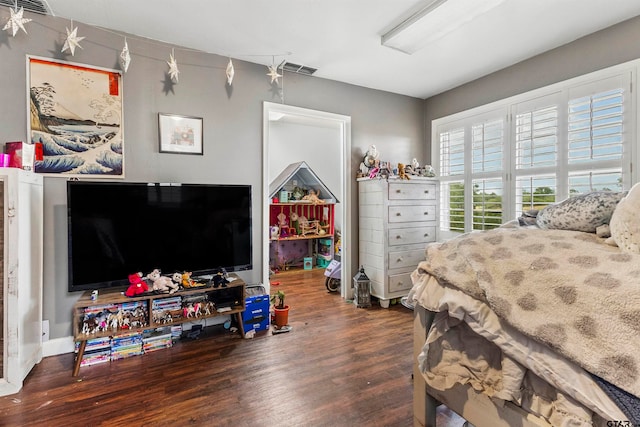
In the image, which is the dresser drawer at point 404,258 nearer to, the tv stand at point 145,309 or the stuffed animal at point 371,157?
the stuffed animal at point 371,157

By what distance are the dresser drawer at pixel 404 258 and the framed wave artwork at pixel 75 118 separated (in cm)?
270

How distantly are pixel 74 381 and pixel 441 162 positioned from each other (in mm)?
4125

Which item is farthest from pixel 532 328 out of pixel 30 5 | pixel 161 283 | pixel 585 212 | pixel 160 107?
pixel 30 5

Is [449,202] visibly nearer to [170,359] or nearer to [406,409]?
[406,409]

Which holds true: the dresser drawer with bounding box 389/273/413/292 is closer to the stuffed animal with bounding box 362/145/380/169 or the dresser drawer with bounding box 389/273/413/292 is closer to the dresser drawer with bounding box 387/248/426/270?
the dresser drawer with bounding box 387/248/426/270

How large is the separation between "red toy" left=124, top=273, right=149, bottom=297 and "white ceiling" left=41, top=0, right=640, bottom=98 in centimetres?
193

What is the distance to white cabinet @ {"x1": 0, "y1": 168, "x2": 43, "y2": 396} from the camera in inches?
73.2

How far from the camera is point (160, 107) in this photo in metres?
2.65

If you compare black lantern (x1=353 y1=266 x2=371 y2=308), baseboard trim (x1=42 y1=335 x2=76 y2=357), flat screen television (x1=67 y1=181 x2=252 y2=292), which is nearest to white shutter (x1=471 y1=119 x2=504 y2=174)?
black lantern (x1=353 y1=266 x2=371 y2=308)

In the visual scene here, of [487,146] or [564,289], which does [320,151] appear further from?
[564,289]

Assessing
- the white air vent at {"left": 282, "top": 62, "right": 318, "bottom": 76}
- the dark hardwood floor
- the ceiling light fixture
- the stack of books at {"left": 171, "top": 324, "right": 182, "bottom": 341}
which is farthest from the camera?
the white air vent at {"left": 282, "top": 62, "right": 318, "bottom": 76}

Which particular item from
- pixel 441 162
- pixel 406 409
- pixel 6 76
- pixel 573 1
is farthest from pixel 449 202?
pixel 6 76

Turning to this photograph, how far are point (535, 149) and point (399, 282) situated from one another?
189cm

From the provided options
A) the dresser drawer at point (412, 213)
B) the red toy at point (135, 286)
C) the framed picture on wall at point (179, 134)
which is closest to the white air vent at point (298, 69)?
the framed picture on wall at point (179, 134)
